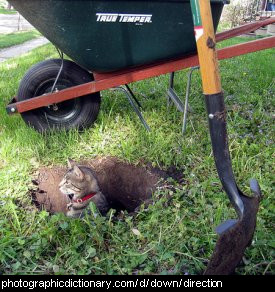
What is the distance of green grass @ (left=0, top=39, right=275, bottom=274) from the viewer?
155cm

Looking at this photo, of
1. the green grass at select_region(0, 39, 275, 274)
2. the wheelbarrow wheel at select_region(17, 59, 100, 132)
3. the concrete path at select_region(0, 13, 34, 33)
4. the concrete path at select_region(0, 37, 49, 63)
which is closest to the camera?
the green grass at select_region(0, 39, 275, 274)

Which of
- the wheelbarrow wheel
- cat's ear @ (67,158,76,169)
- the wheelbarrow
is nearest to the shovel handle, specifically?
the wheelbarrow

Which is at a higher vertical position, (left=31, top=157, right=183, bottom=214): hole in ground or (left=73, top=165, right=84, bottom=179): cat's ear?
(left=73, top=165, right=84, bottom=179): cat's ear

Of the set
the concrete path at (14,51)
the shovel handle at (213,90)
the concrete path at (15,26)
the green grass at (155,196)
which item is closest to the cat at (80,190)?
the green grass at (155,196)

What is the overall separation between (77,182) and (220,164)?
0.98 metres

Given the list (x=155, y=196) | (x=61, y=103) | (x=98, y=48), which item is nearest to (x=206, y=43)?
(x=155, y=196)

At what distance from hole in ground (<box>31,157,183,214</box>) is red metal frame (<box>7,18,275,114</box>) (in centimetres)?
48

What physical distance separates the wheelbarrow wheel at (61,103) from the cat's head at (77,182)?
46 cm

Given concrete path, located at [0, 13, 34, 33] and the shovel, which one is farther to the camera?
concrete path, located at [0, 13, 34, 33]

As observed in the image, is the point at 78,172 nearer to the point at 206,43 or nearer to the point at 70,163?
the point at 70,163

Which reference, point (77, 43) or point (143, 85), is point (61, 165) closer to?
point (77, 43)

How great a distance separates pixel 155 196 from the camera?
1972 mm

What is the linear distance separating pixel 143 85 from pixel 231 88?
2.99 feet

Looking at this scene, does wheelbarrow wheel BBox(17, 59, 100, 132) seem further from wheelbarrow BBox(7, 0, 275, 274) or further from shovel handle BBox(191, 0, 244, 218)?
shovel handle BBox(191, 0, 244, 218)
